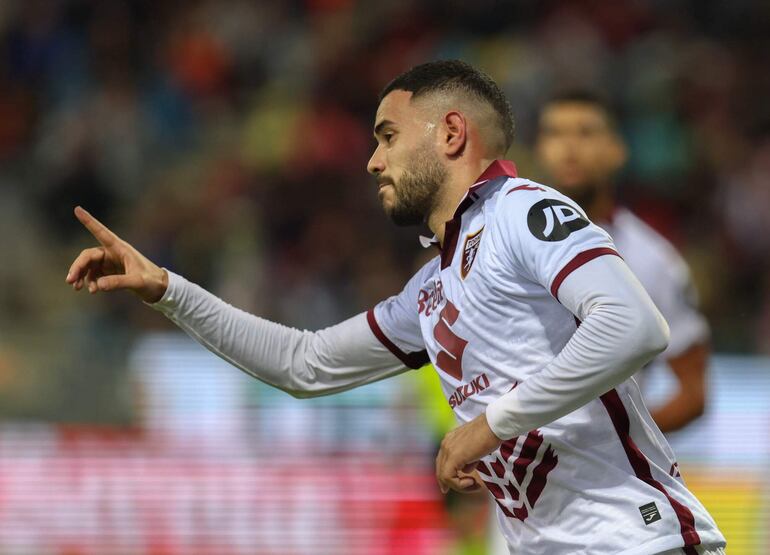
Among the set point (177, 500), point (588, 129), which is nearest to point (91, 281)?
point (588, 129)

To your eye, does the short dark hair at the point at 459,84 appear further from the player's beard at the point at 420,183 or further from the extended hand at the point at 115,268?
the extended hand at the point at 115,268

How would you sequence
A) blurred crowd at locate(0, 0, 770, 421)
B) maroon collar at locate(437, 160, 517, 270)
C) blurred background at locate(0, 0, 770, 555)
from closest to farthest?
maroon collar at locate(437, 160, 517, 270) < blurred background at locate(0, 0, 770, 555) < blurred crowd at locate(0, 0, 770, 421)

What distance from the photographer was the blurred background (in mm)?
7047

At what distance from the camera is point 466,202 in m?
3.35

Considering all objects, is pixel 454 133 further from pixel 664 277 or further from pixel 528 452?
pixel 664 277

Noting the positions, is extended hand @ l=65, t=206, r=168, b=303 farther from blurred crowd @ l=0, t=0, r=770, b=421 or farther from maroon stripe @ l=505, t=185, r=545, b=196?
blurred crowd @ l=0, t=0, r=770, b=421

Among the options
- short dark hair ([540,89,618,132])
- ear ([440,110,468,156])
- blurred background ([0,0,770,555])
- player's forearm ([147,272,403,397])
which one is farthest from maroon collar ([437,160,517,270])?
blurred background ([0,0,770,555])

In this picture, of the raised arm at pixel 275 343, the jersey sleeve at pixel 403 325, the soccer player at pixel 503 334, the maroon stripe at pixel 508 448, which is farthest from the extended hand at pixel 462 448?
the raised arm at pixel 275 343

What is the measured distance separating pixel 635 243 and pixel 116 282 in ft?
7.31

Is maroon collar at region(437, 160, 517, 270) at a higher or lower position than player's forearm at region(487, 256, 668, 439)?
higher

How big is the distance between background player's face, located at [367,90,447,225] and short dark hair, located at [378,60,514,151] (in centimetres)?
4

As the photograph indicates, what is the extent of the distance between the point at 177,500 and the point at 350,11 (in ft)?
18.1

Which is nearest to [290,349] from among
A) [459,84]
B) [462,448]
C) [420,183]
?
[420,183]

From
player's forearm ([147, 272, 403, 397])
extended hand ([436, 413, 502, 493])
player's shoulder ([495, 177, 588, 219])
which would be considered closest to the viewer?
extended hand ([436, 413, 502, 493])
